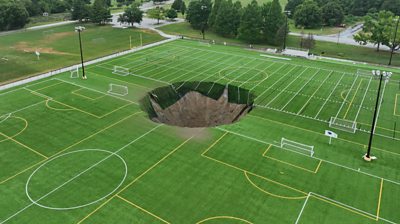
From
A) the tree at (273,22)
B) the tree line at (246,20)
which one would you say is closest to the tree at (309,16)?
the tree line at (246,20)

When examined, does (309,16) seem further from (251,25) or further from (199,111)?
(199,111)

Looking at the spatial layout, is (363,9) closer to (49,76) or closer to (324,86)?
(324,86)

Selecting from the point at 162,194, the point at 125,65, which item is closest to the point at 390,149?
the point at 162,194

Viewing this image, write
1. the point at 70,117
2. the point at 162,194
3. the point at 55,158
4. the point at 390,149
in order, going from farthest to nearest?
the point at 70,117 < the point at 390,149 < the point at 55,158 < the point at 162,194

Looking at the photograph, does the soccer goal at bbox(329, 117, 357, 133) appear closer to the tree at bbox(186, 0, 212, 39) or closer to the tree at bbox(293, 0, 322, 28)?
the tree at bbox(186, 0, 212, 39)

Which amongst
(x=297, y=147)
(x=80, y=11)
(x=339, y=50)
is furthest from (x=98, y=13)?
(x=297, y=147)

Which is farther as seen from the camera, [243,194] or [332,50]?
[332,50]

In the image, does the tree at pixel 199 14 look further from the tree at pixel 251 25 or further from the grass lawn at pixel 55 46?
the tree at pixel 251 25
